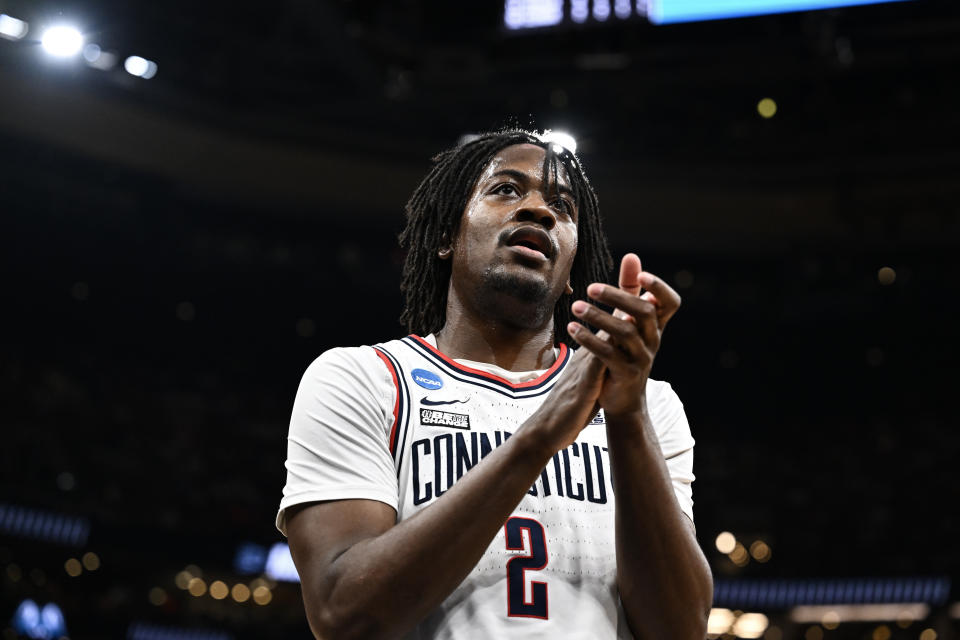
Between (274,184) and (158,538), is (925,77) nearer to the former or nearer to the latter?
(274,184)

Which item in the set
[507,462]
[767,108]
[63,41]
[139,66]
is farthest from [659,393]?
[767,108]

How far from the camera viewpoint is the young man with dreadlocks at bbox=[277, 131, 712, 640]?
1701 millimetres

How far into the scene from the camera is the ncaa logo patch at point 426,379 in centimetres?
217

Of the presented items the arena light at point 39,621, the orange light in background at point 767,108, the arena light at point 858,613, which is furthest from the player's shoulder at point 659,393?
the arena light at point 858,613

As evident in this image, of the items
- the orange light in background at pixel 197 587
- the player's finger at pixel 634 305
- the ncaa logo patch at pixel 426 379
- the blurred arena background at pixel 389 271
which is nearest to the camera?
the player's finger at pixel 634 305

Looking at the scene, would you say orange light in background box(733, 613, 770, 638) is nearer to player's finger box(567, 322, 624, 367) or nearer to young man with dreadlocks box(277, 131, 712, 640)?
young man with dreadlocks box(277, 131, 712, 640)

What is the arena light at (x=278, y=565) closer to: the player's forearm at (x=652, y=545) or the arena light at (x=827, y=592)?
the arena light at (x=827, y=592)

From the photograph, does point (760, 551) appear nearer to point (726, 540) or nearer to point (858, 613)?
point (726, 540)

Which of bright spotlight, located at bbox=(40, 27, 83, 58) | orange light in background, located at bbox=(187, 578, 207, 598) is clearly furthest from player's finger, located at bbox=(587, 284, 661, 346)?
orange light in background, located at bbox=(187, 578, 207, 598)

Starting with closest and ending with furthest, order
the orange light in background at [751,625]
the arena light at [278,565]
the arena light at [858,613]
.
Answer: the arena light at [858,613]
the arena light at [278,565]
the orange light in background at [751,625]

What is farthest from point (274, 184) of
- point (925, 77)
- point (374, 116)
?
point (925, 77)

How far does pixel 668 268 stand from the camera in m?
16.7

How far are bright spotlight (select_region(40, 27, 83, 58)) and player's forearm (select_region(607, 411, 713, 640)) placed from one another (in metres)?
9.32

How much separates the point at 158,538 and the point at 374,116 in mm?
6475
